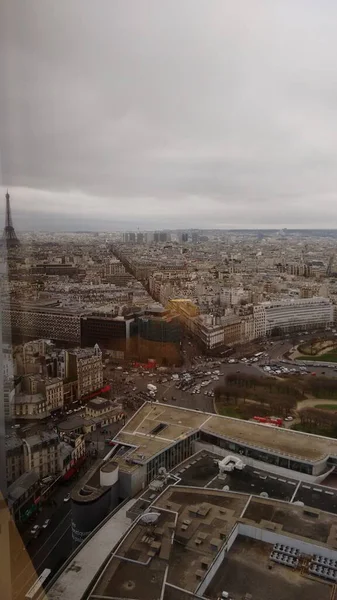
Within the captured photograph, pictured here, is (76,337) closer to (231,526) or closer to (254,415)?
(254,415)

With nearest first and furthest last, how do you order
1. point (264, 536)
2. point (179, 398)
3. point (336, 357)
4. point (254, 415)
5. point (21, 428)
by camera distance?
point (264, 536) < point (21, 428) < point (254, 415) < point (179, 398) < point (336, 357)

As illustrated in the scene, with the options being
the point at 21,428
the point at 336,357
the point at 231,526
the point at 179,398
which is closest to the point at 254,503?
the point at 231,526

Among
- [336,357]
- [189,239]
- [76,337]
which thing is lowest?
[336,357]

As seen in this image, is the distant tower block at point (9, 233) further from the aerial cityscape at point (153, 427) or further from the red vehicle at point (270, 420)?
the red vehicle at point (270, 420)

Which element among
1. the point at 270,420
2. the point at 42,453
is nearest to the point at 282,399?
the point at 270,420

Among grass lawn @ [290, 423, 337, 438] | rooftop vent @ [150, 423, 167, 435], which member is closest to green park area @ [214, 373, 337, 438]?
grass lawn @ [290, 423, 337, 438]

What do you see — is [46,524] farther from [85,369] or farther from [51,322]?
A: [51,322]

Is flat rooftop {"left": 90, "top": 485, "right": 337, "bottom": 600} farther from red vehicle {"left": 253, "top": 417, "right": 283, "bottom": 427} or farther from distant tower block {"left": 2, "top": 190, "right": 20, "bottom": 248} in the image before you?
red vehicle {"left": 253, "top": 417, "right": 283, "bottom": 427}
